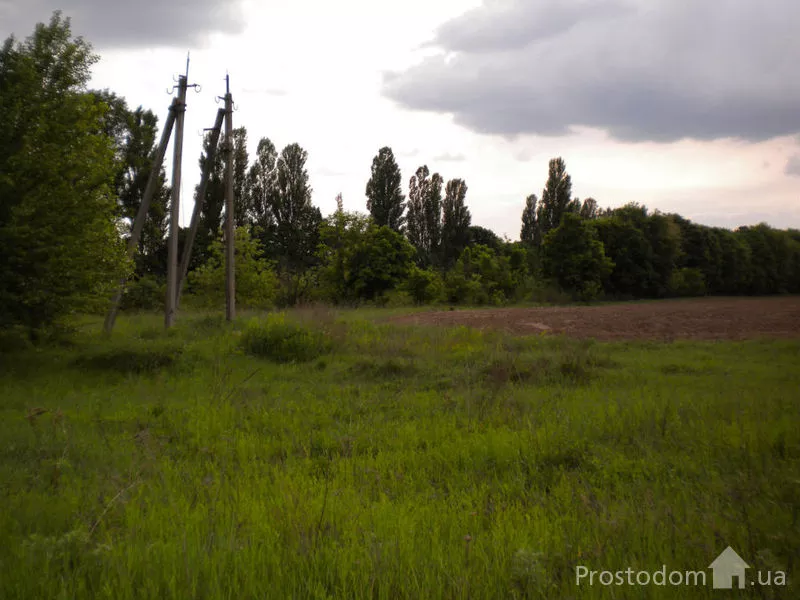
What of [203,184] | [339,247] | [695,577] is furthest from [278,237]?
[695,577]

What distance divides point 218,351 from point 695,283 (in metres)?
51.1

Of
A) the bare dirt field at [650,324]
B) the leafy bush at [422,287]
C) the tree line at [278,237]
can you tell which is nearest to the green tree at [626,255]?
the tree line at [278,237]

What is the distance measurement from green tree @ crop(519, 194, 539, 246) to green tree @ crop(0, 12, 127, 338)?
57.2m

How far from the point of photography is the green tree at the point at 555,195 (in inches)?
2303

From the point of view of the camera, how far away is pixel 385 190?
177ft

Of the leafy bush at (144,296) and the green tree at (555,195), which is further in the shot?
the green tree at (555,195)

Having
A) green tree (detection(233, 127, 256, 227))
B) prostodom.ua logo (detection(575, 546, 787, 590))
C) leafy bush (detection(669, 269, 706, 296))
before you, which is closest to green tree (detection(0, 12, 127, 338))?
prostodom.ua logo (detection(575, 546, 787, 590))

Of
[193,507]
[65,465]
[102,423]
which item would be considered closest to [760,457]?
[193,507]

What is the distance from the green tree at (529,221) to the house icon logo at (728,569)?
207 ft

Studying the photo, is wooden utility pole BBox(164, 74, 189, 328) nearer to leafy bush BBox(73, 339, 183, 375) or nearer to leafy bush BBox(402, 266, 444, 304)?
leafy bush BBox(73, 339, 183, 375)

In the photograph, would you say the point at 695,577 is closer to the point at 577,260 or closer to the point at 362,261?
the point at 362,261

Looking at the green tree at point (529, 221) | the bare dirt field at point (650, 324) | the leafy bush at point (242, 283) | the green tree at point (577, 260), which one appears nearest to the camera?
the bare dirt field at point (650, 324)

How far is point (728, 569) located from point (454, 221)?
54.3m

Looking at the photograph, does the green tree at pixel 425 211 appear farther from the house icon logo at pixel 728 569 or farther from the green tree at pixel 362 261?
the house icon logo at pixel 728 569
